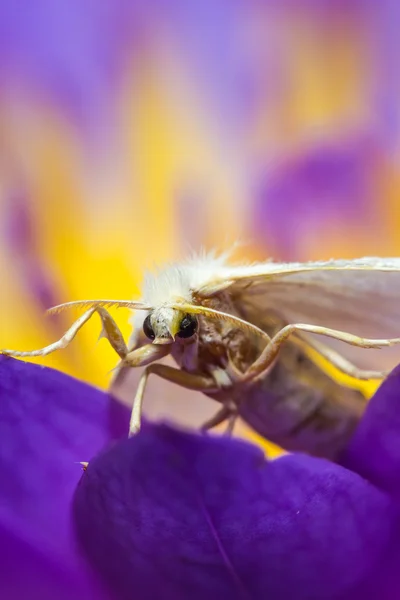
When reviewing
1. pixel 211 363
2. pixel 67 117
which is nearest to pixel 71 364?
pixel 211 363

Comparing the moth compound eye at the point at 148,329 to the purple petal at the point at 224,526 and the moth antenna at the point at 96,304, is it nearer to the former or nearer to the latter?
the moth antenna at the point at 96,304

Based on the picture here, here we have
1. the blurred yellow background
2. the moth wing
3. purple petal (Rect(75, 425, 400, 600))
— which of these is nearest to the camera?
purple petal (Rect(75, 425, 400, 600))

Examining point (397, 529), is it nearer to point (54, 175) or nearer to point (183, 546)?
point (183, 546)

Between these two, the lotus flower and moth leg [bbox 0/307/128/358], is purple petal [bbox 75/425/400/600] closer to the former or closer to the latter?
the lotus flower

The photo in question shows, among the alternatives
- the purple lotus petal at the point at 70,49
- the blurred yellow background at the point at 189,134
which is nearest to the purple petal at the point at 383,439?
the blurred yellow background at the point at 189,134

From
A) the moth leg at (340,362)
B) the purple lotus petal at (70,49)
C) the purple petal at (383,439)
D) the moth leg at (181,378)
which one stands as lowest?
the moth leg at (340,362)

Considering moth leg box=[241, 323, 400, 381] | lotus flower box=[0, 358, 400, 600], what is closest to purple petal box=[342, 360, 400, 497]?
lotus flower box=[0, 358, 400, 600]

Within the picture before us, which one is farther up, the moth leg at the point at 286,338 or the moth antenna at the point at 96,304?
the moth antenna at the point at 96,304
